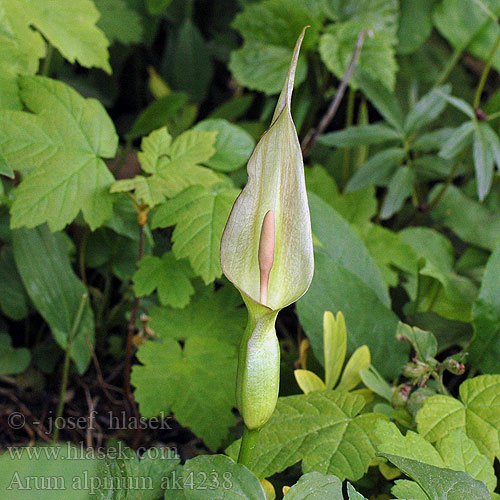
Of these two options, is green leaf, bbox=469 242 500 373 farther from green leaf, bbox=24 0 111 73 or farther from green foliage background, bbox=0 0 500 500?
green leaf, bbox=24 0 111 73

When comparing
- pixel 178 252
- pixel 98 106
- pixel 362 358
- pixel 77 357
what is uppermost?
pixel 98 106

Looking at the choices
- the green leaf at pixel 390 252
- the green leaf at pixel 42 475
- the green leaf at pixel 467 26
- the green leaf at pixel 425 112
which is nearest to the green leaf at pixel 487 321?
the green leaf at pixel 390 252

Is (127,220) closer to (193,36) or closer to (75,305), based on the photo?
(75,305)

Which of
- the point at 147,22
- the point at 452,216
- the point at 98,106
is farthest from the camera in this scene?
the point at 147,22

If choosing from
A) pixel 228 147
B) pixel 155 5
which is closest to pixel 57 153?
pixel 228 147

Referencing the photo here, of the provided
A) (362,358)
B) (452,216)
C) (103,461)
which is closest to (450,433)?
(362,358)

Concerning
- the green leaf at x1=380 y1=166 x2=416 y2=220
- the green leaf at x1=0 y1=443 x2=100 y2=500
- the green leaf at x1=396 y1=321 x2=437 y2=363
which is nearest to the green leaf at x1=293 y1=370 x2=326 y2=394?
the green leaf at x1=396 y1=321 x2=437 y2=363
